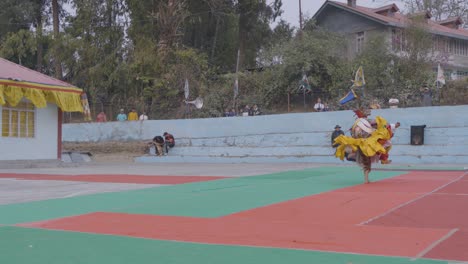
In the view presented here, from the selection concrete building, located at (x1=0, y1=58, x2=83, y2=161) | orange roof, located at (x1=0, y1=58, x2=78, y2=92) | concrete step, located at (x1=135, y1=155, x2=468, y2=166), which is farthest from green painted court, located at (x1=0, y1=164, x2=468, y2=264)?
orange roof, located at (x1=0, y1=58, x2=78, y2=92)

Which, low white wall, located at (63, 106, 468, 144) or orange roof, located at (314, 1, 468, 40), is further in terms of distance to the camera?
orange roof, located at (314, 1, 468, 40)

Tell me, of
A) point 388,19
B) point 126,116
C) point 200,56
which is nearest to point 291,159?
point 126,116

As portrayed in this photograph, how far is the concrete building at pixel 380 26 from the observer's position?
40594 mm

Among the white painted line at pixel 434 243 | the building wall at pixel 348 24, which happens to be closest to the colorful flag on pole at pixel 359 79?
the building wall at pixel 348 24

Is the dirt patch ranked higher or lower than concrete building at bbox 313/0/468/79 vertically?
lower

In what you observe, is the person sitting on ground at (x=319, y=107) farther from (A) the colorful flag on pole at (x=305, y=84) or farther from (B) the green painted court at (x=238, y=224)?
(B) the green painted court at (x=238, y=224)

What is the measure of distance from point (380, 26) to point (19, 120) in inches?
1119

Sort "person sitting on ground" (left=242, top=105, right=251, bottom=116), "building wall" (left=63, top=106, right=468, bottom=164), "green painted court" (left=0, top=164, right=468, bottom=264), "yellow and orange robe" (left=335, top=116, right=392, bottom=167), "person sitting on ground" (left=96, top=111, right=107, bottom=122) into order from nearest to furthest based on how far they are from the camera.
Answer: "green painted court" (left=0, top=164, right=468, bottom=264) < "yellow and orange robe" (left=335, top=116, right=392, bottom=167) < "building wall" (left=63, top=106, right=468, bottom=164) < "person sitting on ground" (left=242, top=105, right=251, bottom=116) < "person sitting on ground" (left=96, top=111, right=107, bottom=122)

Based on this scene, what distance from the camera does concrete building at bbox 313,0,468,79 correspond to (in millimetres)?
40594

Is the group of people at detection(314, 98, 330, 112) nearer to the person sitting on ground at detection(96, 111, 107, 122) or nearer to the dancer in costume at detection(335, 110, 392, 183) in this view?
the person sitting on ground at detection(96, 111, 107, 122)

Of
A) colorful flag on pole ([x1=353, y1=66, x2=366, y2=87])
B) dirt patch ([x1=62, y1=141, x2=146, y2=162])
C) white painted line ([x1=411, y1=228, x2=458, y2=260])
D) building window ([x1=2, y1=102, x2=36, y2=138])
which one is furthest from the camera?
dirt patch ([x1=62, y1=141, x2=146, y2=162])

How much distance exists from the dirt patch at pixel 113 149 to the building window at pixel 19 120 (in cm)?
656

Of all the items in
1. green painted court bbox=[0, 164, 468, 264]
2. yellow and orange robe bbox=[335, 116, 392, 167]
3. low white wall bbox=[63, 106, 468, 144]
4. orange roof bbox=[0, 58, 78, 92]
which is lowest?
green painted court bbox=[0, 164, 468, 264]

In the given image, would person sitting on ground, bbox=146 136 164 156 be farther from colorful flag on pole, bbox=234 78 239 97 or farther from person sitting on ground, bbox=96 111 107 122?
colorful flag on pole, bbox=234 78 239 97
